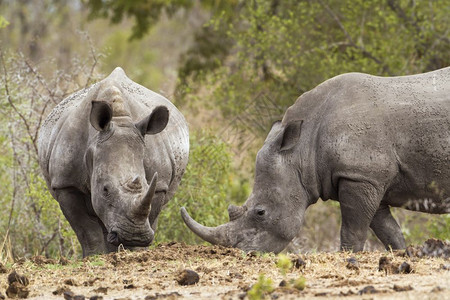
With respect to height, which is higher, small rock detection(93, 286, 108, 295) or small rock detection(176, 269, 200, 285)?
small rock detection(93, 286, 108, 295)

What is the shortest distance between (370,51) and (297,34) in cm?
129

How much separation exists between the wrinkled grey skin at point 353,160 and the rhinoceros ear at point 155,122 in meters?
1.05

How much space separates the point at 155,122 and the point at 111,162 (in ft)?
2.10

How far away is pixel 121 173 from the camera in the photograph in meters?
8.20

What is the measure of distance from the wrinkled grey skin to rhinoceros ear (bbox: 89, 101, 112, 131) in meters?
1.38

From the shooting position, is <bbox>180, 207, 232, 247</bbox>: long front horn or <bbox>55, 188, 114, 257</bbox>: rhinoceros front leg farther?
<bbox>180, 207, 232, 247</bbox>: long front horn

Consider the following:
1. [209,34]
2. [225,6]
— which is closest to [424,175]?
[225,6]

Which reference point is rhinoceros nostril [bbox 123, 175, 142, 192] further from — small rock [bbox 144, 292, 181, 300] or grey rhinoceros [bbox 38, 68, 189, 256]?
small rock [bbox 144, 292, 181, 300]

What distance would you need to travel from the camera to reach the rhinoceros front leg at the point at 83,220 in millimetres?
8875

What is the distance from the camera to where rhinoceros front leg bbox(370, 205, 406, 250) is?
381 inches

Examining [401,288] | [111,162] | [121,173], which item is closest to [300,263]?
[401,288]


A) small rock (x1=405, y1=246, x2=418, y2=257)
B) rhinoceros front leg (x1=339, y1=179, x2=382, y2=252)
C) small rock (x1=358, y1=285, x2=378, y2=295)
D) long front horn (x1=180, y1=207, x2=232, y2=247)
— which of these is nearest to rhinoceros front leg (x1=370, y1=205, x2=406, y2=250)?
rhinoceros front leg (x1=339, y1=179, x2=382, y2=252)

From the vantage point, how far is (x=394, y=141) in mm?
8852

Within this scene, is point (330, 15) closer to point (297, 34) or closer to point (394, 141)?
point (297, 34)
